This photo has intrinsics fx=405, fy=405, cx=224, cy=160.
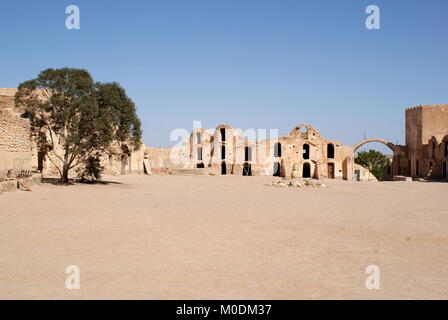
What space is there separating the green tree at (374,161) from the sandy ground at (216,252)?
172 ft

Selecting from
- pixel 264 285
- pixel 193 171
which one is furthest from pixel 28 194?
pixel 193 171

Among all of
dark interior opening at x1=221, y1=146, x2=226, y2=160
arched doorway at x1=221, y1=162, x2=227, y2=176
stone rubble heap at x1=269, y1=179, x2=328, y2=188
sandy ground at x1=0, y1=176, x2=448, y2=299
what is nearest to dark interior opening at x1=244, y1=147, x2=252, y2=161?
dark interior opening at x1=221, y1=146, x2=226, y2=160

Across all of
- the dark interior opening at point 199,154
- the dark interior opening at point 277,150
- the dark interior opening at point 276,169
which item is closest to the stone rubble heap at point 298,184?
the dark interior opening at point 276,169

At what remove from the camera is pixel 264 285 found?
5.30m

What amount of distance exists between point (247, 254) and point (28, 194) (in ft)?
36.7

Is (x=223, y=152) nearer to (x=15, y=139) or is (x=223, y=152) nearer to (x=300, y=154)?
Result: (x=300, y=154)

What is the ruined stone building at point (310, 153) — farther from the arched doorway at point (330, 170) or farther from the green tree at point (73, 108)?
the green tree at point (73, 108)

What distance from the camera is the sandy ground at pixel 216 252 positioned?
5.12 metres

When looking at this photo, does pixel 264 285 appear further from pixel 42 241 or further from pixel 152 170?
pixel 152 170

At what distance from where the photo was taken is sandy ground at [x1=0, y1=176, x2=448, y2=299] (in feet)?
16.8

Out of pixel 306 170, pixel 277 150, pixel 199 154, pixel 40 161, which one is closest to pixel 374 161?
pixel 306 170

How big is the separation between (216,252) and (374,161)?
61.0 metres
